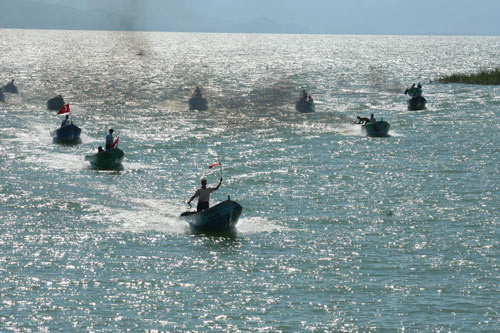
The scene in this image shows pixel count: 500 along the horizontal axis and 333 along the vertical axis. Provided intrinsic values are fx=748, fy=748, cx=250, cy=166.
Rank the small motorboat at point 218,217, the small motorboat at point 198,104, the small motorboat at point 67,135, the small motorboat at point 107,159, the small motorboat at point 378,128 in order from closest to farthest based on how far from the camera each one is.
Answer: the small motorboat at point 218,217 → the small motorboat at point 107,159 → the small motorboat at point 67,135 → the small motorboat at point 378,128 → the small motorboat at point 198,104

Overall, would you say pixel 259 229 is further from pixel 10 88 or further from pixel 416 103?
pixel 10 88

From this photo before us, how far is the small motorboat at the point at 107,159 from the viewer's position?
4812 centimetres

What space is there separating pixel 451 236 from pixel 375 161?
1984 centimetres

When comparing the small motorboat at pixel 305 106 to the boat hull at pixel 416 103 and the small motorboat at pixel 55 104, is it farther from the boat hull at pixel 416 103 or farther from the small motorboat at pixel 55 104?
the small motorboat at pixel 55 104

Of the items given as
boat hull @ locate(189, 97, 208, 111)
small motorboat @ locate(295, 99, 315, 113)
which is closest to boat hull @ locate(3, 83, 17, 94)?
boat hull @ locate(189, 97, 208, 111)

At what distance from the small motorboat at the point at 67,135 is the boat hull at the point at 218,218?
27.4 meters

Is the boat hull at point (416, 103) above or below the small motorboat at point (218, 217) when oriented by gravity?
above

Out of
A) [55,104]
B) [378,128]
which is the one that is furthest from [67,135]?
[378,128]

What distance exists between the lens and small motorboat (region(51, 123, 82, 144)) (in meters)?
58.9

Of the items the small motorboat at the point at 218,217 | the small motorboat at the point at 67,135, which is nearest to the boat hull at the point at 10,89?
the small motorboat at the point at 67,135

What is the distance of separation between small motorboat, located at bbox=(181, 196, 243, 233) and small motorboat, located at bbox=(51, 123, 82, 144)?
27.4m

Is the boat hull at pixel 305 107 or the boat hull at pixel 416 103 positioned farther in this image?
the boat hull at pixel 416 103

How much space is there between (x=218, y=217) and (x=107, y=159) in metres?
16.9

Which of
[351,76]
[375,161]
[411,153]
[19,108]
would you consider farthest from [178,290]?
[351,76]
